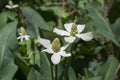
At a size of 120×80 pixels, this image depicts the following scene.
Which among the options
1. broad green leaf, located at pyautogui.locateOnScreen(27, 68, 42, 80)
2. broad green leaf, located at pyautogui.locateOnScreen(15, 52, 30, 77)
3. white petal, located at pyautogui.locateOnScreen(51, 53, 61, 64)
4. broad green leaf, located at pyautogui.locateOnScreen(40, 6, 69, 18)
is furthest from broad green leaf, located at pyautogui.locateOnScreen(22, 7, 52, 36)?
white petal, located at pyautogui.locateOnScreen(51, 53, 61, 64)

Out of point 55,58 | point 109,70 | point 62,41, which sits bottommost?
point 109,70

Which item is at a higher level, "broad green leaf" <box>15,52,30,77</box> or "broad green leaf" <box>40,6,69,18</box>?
"broad green leaf" <box>15,52,30,77</box>

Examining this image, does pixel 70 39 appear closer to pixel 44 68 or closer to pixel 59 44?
pixel 59 44

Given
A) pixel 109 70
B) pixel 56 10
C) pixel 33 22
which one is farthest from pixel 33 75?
pixel 56 10

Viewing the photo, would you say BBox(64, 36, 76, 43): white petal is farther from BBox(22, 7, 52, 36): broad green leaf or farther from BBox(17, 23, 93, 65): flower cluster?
BBox(22, 7, 52, 36): broad green leaf

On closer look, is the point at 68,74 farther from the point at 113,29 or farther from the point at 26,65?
the point at 113,29

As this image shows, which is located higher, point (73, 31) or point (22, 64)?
point (73, 31)

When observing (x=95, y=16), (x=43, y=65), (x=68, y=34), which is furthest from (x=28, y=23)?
(x=68, y=34)
